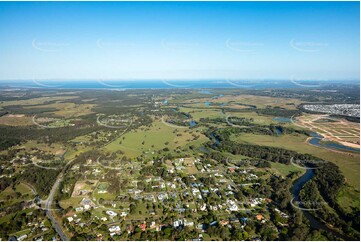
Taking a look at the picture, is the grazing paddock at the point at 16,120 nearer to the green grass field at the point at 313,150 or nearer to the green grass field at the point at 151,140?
the green grass field at the point at 151,140

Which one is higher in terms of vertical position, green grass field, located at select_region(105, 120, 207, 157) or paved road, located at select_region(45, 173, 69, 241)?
green grass field, located at select_region(105, 120, 207, 157)

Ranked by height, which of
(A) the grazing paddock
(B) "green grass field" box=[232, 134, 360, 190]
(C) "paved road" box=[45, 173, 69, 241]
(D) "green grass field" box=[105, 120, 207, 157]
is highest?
(A) the grazing paddock

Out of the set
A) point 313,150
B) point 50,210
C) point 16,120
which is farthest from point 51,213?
point 16,120

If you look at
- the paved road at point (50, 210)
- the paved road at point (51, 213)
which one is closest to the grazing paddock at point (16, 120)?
the paved road at point (50, 210)

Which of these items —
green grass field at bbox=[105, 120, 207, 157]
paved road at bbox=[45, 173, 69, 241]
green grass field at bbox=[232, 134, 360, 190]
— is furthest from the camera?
green grass field at bbox=[105, 120, 207, 157]

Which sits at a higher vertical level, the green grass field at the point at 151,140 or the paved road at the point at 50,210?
the green grass field at the point at 151,140

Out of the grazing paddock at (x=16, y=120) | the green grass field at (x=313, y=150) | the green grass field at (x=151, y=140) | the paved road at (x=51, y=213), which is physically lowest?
the paved road at (x=51, y=213)

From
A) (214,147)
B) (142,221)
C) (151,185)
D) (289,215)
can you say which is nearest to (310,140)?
(214,147)

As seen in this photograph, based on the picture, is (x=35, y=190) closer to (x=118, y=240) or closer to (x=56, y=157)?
(x=56, y=157)

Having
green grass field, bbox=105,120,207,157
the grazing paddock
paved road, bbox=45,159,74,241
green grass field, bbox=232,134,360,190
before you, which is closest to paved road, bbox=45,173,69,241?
paved road, bbox=45,159,74,241

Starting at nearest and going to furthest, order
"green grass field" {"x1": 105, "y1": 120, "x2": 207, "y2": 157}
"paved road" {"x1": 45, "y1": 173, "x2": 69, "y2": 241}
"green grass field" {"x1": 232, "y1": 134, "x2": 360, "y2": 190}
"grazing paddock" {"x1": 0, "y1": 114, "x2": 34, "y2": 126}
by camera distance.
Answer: "paved road" {"x1": 45, "y1": 173, "x2": 69, "y2": 241}, "green grass field" {"x1": 232, "y1": 134, "x2": 360, "y2": 190}, "green grass field" {"x1": 105, "y1": 120, "x2": 207, "y2": 157}, "grazing paddock" {"x1": 0, "y1": 114, "x2": 34, "y2": 126}

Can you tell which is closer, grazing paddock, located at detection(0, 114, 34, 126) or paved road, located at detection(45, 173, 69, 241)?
paved road, located at detection(45, 173, 69, 241)

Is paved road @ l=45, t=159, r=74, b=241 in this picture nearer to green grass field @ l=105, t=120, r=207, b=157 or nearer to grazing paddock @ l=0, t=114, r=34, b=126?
green grass field @ l=105, t=120, r=207, b=157
